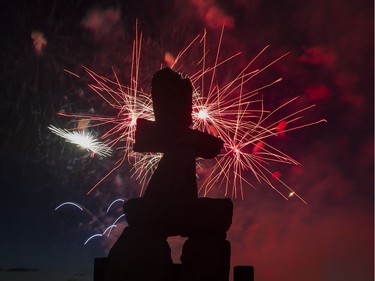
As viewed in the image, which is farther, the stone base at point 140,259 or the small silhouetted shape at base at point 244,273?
the small silhouetted shape at base at point 244,273

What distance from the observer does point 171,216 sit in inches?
338

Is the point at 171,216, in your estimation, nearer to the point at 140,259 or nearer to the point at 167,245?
the point at 167,245

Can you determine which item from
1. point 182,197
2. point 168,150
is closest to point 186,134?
point 168,150

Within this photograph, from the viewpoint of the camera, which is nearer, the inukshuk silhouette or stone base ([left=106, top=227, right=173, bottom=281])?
stone base ([left=106, top=227, right=173, bottom=281])

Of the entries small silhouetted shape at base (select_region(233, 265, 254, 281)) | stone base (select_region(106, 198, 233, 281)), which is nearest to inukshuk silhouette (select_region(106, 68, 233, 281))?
stone base (select_region(106, 198, 233, 281))

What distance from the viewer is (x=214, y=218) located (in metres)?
8.61

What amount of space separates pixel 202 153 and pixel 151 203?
166cm

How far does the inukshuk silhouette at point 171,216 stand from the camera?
8.48 m

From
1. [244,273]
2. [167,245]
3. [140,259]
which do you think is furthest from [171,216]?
[244,273]

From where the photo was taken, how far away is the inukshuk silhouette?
27.8 ft

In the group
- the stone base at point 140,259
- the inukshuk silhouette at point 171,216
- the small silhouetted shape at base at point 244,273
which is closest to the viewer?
the stone base at point 140,259

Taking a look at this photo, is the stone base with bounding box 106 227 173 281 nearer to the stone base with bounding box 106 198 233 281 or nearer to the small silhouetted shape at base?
the stone base with bounding box 106 198 233 281

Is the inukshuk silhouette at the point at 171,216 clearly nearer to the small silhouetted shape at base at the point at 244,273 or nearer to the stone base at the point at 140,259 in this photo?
the stone base at the point at 140,259

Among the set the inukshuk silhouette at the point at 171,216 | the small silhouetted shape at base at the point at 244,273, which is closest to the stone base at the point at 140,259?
the inukshuk silhouette at the point at 171,216
